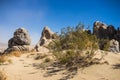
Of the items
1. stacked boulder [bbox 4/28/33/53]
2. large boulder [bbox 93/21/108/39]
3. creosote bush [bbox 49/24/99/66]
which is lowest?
creosote bush [bbox 49/24/99/66]

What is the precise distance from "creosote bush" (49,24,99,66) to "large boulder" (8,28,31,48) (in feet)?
66.9

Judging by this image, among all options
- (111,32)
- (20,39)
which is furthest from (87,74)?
(111,32)

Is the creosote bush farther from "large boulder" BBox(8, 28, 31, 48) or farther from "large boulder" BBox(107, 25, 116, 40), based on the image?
"large boulder" BBox(107, 25, 116, 40)

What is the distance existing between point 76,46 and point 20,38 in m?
22.1

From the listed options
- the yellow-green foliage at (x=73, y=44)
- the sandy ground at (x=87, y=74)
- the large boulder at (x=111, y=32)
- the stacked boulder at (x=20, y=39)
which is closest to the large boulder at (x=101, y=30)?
the large boulder at (x=111, y=32)

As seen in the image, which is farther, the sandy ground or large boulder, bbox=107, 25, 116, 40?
large boulder, bbox=107, 25, 116, 40

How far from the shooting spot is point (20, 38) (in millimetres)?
34094

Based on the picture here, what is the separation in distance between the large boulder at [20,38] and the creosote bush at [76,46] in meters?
20.4

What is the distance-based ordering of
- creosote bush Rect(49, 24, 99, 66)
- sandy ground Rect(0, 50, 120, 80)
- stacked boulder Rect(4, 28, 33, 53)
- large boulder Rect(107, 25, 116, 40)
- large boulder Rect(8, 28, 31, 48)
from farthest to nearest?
large boulder Rect(107, 25, 116, 40), large boulder Rect(8, 28, 31, 48), stacked boulder Rect(4, 28, 33, 53), creosote bush Rect(49, 24, 99, 66), sandy ground Rect(0, 50, 120, 80)

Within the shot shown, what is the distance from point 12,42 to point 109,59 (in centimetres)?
2407

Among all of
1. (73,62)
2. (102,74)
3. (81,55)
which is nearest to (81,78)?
(102,74)

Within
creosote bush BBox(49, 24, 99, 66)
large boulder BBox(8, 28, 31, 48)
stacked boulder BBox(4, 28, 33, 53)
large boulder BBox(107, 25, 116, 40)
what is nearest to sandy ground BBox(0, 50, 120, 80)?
creosote bush BBox(49, 24, 99, 66)

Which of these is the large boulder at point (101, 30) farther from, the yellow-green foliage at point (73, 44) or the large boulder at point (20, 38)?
the yellow-green foliage at point (73, 44)

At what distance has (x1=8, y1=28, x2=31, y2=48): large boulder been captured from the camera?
34000 millimetres
